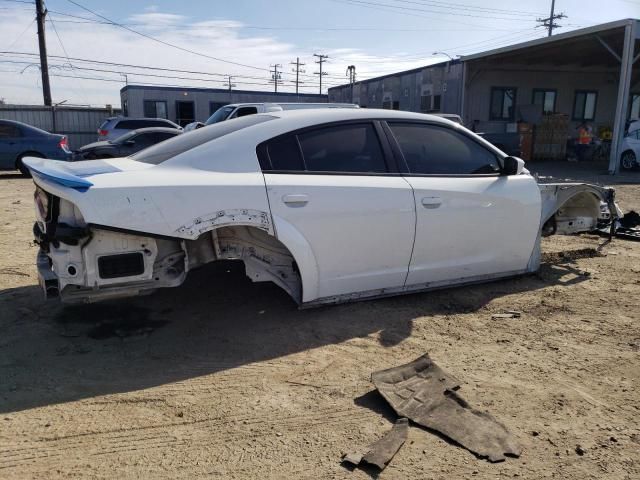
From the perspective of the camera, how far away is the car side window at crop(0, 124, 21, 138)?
14602 millimetres

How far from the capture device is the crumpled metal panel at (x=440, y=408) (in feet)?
8.96

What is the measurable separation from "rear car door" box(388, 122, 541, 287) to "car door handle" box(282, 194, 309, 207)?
0.96 meters

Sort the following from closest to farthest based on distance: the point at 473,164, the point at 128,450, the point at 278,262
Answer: the point at 128,450 < the point at 278,262 < the point at 473,164

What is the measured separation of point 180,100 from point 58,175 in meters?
34.0

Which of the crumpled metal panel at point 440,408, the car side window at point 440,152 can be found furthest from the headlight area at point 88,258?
the car side window at point 440,152

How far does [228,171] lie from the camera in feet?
12.4

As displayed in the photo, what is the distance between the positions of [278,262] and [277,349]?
0.67 metres

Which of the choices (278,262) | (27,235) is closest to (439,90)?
(27,235)

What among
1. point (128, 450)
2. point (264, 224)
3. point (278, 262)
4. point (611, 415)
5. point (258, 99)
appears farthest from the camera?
point (258, 99)

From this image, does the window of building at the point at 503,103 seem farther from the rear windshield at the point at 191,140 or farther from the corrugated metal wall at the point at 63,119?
the rear windshield at the point at 191,140

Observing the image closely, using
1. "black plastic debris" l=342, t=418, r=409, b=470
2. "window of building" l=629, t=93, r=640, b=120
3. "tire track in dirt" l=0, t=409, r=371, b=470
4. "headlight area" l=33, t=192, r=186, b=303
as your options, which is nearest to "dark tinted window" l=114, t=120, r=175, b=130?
"headlight area" l=33, t=192, r=186, b=303

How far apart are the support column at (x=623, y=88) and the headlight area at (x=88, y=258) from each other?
60.4 feet

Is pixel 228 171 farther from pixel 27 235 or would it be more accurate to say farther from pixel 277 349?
pixel 27 235

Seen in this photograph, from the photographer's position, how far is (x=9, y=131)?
1464cm
